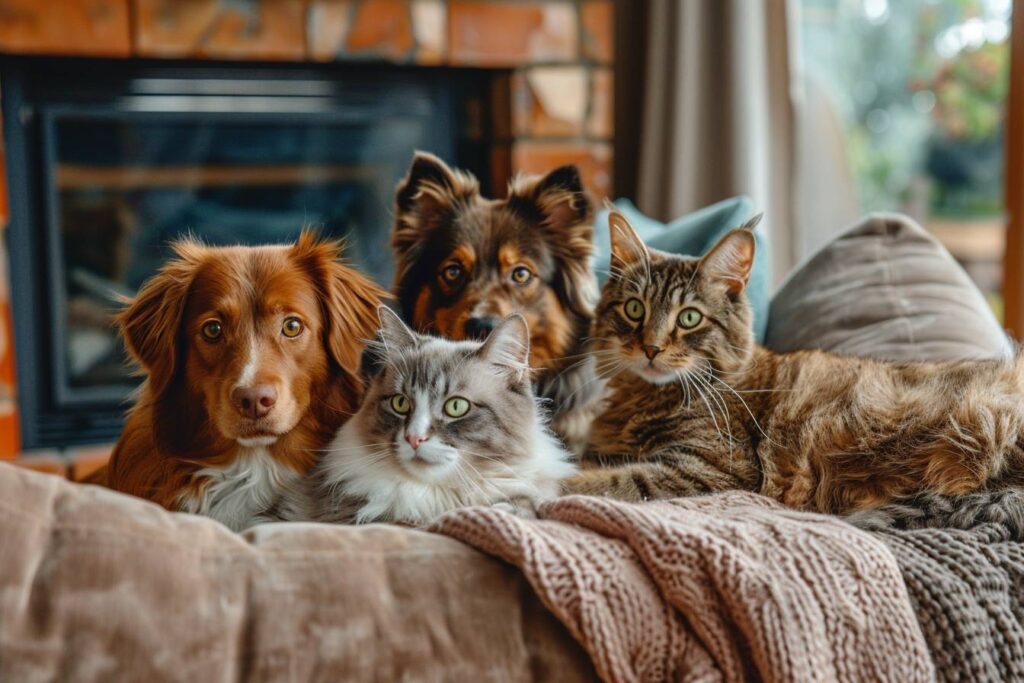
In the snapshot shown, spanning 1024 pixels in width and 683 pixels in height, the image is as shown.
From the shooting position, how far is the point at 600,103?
345cm

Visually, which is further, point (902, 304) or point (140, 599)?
point (902, 304)

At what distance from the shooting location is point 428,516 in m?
1.24

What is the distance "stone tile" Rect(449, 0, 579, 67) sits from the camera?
3.29 metres

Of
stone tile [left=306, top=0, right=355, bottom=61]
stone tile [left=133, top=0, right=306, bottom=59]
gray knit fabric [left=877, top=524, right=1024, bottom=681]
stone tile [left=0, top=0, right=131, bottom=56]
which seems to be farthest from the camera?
stone tile [left=306, top=0, right=355, bottom=61]

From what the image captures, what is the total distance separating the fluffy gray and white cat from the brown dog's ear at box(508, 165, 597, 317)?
0.28 metres

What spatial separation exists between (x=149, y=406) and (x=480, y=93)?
2427 mm

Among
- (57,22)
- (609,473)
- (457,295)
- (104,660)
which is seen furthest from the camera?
(57,22)

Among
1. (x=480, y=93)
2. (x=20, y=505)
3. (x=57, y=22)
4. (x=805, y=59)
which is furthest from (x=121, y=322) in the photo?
(x=805, y=59)

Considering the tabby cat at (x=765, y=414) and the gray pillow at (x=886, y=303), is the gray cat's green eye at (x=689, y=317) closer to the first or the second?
the tabby cat at (x=765, y=414)

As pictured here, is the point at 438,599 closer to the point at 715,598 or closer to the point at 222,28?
the point at 715,598

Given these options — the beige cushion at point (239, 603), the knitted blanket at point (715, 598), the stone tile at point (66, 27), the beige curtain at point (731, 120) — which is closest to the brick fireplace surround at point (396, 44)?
the stone tile at point (66, 27)

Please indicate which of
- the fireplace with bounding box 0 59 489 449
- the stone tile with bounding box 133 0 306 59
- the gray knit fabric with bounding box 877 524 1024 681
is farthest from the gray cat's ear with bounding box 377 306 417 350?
the stone tile with bounding box 133 0 306 59

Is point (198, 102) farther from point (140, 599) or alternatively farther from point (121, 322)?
point (140, 599)

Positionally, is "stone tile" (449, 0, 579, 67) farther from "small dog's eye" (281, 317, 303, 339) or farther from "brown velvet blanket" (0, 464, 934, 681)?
"brown velvet blanket" (0, 464, 934, 681)
